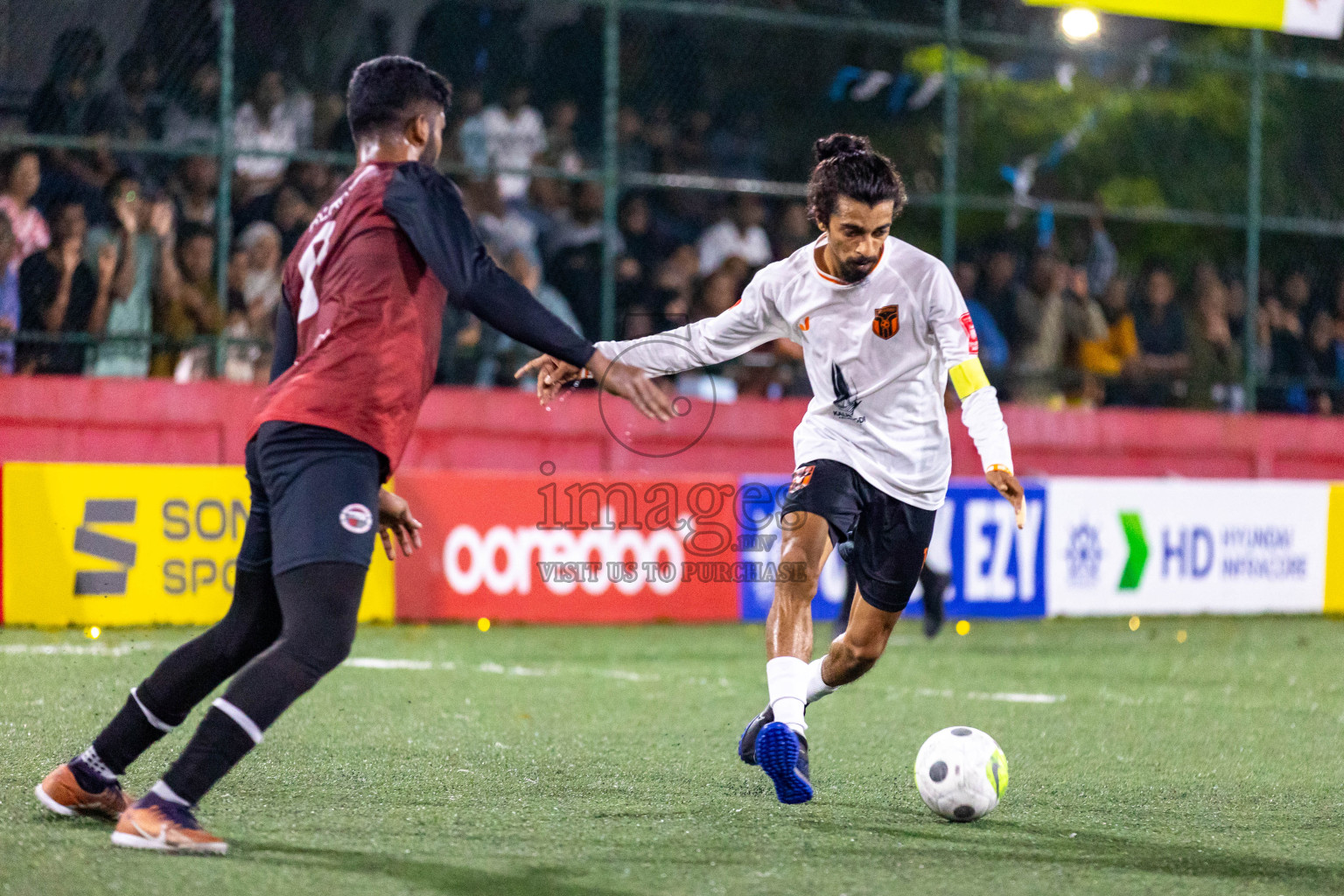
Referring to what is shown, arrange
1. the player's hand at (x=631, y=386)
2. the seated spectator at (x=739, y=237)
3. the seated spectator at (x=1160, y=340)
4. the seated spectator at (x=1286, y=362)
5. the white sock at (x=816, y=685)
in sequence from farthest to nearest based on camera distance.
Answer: the seated spectator at (x=1286, y=362), the seated spectator at (x=1160, y=340), the seated spectator at (x=739, y=237), the white sock at (x=816, y=685), the player's hand at (x=631, y=386)

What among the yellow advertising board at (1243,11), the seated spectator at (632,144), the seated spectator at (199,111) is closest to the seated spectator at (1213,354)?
the yellow advertising board at (1243,11)

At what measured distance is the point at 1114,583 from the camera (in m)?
13.9

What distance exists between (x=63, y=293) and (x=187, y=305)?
0.89 m

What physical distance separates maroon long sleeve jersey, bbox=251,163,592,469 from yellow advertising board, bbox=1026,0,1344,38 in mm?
11178

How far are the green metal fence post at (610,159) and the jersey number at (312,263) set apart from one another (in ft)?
32.1

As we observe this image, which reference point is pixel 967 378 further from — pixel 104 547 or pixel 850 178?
pixel 104 547

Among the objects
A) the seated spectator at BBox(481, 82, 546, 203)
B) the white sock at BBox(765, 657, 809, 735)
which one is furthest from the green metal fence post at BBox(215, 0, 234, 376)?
the white sock at BBox(765, 657, 809, 735)

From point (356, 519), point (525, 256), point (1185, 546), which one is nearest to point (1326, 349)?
point (1185, 546)

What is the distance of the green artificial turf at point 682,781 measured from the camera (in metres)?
4.41

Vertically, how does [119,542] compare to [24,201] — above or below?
below

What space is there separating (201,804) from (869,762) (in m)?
2.53

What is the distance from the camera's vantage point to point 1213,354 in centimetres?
1691

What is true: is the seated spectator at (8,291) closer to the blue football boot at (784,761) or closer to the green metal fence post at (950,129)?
the green metal fence post at (950,129)

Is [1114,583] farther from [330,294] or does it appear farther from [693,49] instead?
[330,294]
